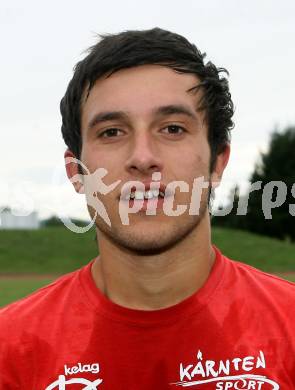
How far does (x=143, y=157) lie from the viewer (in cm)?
349

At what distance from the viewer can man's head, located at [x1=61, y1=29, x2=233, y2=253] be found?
141 inches

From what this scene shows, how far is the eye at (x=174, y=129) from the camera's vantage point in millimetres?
3676

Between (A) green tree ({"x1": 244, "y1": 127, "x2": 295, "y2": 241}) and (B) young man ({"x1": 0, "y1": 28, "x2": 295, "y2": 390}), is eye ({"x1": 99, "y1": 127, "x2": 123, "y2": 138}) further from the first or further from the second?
(A) green tree ({"x1": 244, "y1": 127, "x2": 295, "y2": 241})

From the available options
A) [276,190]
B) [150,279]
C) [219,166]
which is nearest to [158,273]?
[150,279]

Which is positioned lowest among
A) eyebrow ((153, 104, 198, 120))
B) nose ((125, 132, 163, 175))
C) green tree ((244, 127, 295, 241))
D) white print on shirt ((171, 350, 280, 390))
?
white print on shirt ((171, 350, 280, 390))

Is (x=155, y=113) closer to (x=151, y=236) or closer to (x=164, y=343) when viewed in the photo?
(x=151, y=236)

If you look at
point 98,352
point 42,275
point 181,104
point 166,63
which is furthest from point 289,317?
point 42,275

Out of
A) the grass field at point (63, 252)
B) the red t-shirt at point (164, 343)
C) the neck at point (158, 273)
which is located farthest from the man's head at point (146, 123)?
the grass field at point (63, 252)

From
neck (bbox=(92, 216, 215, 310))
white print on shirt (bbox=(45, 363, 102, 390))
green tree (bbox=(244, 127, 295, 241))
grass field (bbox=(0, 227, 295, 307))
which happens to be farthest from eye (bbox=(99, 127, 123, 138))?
green tree (bbox=(244, 127, 295, 241))

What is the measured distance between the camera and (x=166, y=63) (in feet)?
12.9

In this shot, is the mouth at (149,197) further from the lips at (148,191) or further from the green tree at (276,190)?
the green tree at (276,190)

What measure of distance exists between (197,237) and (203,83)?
0.92m

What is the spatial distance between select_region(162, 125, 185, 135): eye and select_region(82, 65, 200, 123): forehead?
130mm

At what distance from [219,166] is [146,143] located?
86 centimetres
